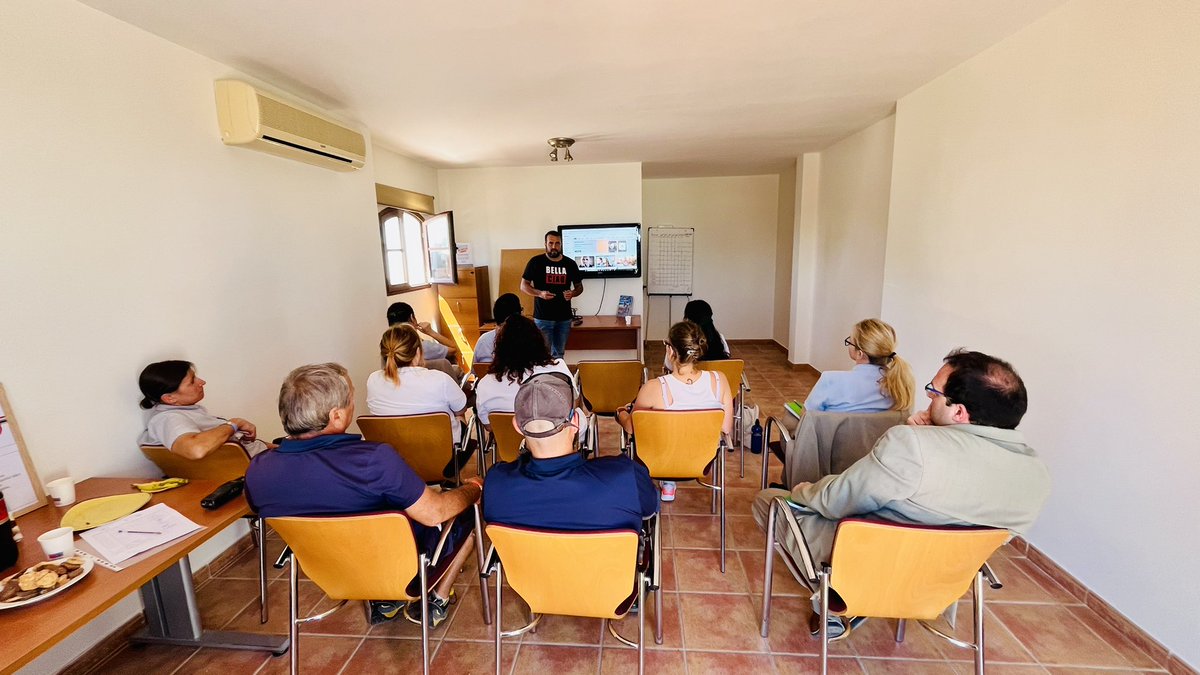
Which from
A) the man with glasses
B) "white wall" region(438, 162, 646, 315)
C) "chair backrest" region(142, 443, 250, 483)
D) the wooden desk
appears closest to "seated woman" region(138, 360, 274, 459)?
"chair backrest" region(142, 443, 250, 483)

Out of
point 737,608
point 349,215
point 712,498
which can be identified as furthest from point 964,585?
A: point 349,215

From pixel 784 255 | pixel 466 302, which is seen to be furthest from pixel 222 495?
pixel 784 255

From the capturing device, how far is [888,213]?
389 centimetres

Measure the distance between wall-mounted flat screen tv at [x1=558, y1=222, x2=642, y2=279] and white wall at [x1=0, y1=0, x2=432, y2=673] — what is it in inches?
136

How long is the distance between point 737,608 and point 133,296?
9.88 ft

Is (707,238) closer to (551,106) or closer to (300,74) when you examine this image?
(551,106)

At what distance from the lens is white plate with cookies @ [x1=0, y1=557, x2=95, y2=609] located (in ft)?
4.05

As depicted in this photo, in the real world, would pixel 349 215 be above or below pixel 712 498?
above

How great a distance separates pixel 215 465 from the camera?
2.14 metres

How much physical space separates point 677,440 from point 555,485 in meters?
0.97

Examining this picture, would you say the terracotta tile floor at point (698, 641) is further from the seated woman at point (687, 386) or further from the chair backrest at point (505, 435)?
the seated woman at point (687, 386)

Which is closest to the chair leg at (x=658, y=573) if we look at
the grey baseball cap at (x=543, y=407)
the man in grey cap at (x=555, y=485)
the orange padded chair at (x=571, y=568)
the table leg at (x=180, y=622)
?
the orange padded chair at (x=571, y=568)

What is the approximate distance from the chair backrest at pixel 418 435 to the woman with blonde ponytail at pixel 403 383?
0.40 feet

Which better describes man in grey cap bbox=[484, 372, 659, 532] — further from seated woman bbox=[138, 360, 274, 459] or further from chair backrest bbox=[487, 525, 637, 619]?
seated woman bbox=[138, 360, 274, 459]
